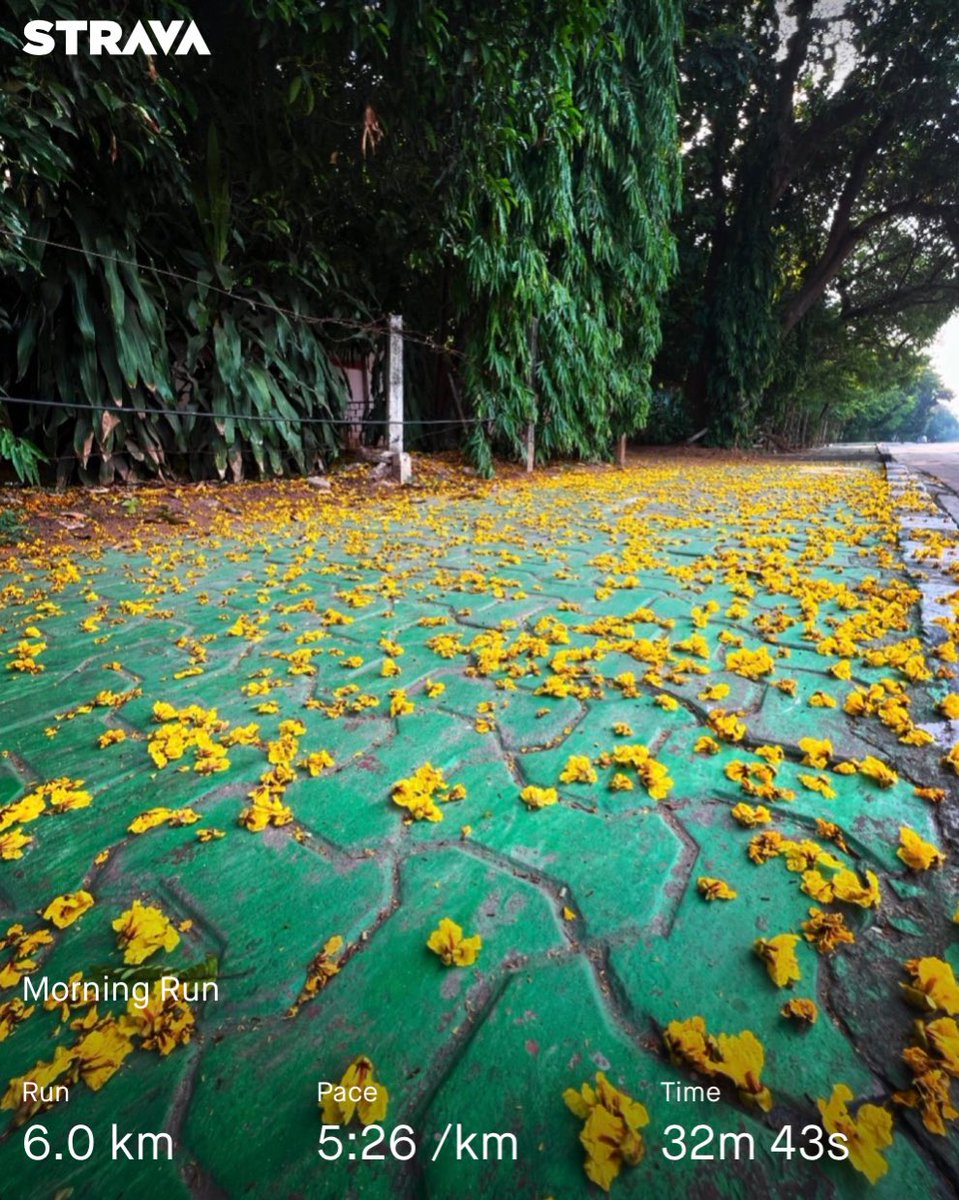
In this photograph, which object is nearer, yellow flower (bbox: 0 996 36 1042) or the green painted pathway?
the green painted pathway

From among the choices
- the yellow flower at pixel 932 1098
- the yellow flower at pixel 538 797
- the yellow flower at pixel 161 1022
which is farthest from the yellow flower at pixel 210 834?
the yellow flower at pixel 932 1098

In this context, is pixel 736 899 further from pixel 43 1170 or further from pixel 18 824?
pixel 18 824

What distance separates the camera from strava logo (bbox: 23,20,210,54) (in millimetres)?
3006

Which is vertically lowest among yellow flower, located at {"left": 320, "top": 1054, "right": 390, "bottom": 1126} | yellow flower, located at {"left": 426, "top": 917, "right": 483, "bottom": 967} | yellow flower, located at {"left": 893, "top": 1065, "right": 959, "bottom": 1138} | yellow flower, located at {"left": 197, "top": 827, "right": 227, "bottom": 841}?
yellow flower, located at {"left": 197, "top": 827, "right": 227, "bottom": 841}

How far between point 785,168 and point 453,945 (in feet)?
53.2

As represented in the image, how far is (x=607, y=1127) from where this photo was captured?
2.19ft

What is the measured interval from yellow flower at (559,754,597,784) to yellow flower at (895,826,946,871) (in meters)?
0.58

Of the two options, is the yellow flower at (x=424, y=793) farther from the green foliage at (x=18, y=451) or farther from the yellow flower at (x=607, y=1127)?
the green foliage at (x=18, y=451)

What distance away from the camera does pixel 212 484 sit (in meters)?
5.38

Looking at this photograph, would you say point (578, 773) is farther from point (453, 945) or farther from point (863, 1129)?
point (863, 1129)

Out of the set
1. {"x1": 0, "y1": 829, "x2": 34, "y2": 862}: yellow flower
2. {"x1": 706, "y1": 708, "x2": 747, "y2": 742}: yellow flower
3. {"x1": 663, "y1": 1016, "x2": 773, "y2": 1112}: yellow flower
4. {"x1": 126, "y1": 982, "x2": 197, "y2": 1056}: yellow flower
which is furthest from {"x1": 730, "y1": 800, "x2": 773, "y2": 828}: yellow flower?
{"x1": 0, "y1": 829, "x2": 34, "y2": 862}: yellow flower

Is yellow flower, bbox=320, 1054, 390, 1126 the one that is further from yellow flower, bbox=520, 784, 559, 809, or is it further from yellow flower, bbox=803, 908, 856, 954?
yellow flower, bbox=803, 908, 856, 954

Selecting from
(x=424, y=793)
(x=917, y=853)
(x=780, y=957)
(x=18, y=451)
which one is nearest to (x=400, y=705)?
(x=424, y=793)

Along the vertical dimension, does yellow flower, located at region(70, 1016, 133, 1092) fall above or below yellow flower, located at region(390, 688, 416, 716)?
below
